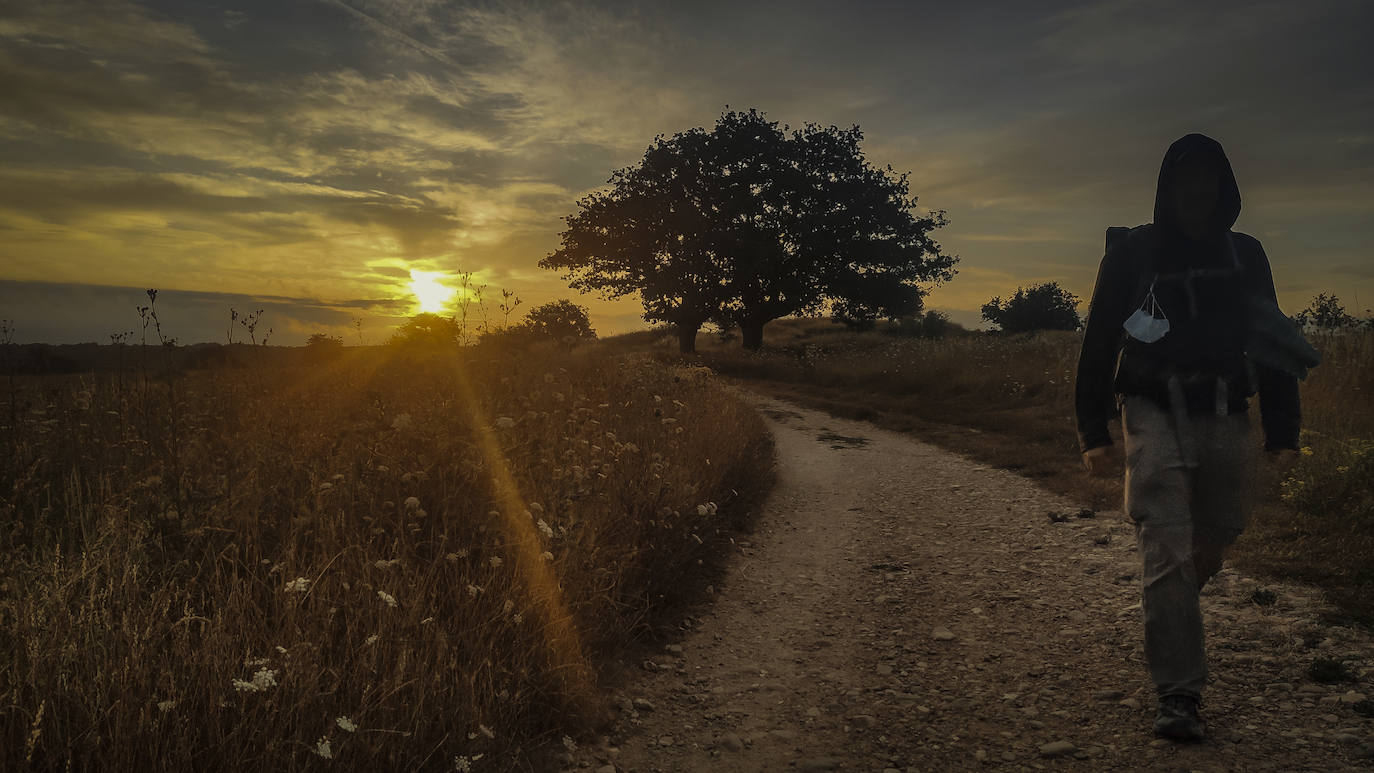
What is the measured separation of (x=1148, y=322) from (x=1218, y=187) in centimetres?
79

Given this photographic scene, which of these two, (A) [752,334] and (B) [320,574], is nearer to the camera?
(B) [320,574]

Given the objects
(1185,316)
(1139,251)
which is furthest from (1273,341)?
(1139,251)

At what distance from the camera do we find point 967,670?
4.54m

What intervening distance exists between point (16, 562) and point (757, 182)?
3297 cm

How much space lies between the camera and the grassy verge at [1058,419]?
595cm

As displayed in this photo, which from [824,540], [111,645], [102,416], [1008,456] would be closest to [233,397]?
[102,416]

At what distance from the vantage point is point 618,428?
27.2 ft

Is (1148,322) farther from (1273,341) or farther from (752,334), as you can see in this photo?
(752,334)

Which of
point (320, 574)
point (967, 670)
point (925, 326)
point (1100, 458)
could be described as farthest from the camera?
point (925, 326)

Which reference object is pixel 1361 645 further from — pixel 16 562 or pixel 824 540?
pixel 16 562

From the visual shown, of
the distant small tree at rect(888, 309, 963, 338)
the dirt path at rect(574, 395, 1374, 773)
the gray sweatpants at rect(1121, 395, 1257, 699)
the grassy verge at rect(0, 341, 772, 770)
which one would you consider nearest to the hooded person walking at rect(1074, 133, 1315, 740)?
the gray sweatpants at rect(1121, 395, 1257, 699)

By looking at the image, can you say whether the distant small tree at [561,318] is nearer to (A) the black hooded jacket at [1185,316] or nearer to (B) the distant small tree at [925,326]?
(B) the distant small tree at [925,326]

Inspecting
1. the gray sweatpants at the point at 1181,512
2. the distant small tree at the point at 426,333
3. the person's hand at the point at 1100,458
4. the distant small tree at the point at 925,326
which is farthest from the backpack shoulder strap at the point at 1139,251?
the distant small tree at the point at 925,326

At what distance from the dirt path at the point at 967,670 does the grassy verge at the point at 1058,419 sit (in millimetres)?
887
